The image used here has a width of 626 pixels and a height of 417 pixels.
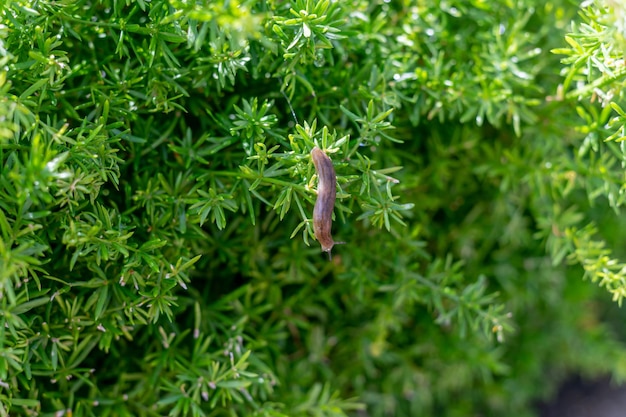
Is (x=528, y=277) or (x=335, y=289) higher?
(x=335, y=289)

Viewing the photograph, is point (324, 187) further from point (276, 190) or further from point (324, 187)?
point (276, 190)

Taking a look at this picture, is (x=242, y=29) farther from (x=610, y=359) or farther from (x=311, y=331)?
(x=610, y=359)

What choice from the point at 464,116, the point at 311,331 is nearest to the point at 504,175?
the point at 464,116

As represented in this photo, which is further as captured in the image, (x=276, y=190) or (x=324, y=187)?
(x=276, y=190)

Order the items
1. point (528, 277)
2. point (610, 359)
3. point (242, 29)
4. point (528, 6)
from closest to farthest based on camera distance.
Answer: point (242, 29)
point (528, 6)
point (528, 277)
point (610, 359)

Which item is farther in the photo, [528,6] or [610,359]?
[610,359]

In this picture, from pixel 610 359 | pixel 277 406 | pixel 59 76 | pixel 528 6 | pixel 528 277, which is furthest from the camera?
pixel 610 359

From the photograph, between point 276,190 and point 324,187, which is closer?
point 324,187

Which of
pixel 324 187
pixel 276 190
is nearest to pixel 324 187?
pixel 324 187
